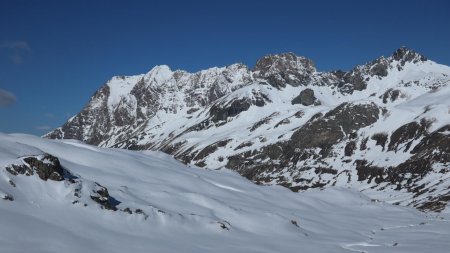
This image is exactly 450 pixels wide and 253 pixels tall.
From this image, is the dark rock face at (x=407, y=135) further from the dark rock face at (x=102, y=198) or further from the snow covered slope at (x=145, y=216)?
the dark rock face at (x=102, y=198)

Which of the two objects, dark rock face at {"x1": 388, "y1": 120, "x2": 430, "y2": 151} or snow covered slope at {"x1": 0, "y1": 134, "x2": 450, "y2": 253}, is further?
dark rock face at {"x1": 388, "y1": 120, "x2": 430, "y2": 151}

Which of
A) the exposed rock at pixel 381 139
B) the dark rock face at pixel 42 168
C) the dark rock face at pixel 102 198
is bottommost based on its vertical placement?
the dark rock face at pixel 102 198

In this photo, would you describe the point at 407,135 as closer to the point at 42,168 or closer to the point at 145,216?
the point at 145,216

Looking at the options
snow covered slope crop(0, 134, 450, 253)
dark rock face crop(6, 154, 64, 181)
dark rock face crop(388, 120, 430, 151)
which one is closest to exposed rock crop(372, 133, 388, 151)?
dark rock face crop(388, 120, 430, 151)

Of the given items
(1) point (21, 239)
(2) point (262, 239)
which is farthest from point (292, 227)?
(1) point (21, 239)

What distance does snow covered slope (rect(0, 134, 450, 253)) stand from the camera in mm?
25016

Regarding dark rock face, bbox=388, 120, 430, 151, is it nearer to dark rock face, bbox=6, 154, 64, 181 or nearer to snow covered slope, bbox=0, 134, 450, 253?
snow covered slope, bbox=0, 134, 450, 253

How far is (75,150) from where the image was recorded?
45938 mm

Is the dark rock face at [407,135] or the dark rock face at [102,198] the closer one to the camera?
the dark rock face at [102,198]

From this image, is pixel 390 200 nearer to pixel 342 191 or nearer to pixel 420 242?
pixel 342 191

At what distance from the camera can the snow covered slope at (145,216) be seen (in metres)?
25.0

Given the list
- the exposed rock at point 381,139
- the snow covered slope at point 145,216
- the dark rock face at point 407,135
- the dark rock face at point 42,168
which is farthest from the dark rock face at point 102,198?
the exposed rock at point 381,139

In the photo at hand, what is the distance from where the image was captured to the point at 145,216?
30719mm

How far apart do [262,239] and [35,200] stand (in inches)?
568
